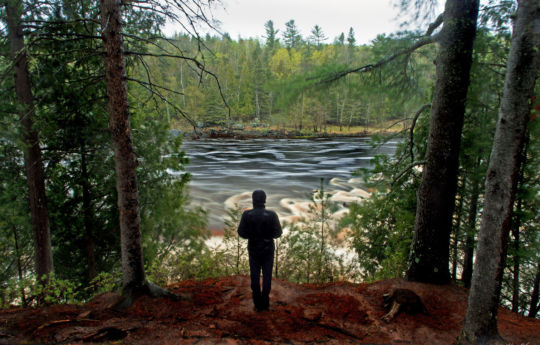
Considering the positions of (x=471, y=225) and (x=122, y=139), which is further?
(x=471, y=225)

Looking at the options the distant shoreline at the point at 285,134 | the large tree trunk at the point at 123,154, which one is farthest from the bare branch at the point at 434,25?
the distant shoreline at the point at 285,134

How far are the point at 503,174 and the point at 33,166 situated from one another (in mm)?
7111

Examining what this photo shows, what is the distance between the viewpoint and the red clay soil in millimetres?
3057

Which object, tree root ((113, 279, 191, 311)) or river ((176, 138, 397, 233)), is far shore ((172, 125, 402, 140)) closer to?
river ((176, 138, 397, 233))

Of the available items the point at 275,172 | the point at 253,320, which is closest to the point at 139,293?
the point at 253,320

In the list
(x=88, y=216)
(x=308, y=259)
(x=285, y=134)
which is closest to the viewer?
(x=88, y=216)

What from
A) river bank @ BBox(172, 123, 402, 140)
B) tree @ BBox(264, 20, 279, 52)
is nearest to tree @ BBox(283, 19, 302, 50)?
tree @ BBox(264, 20, 279, 52)

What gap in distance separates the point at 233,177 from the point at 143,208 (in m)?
13.7

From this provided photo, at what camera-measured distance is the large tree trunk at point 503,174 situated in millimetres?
2607

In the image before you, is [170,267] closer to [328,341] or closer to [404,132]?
[328,341]

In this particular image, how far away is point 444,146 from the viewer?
4.55m

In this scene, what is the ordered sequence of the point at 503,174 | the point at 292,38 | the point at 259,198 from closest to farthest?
the point at 503,174, the point at 259,198, the point at 292,38

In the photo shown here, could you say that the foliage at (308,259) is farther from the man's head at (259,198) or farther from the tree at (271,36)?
the tree at (271,36)

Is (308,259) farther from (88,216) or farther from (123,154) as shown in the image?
(123,154)
